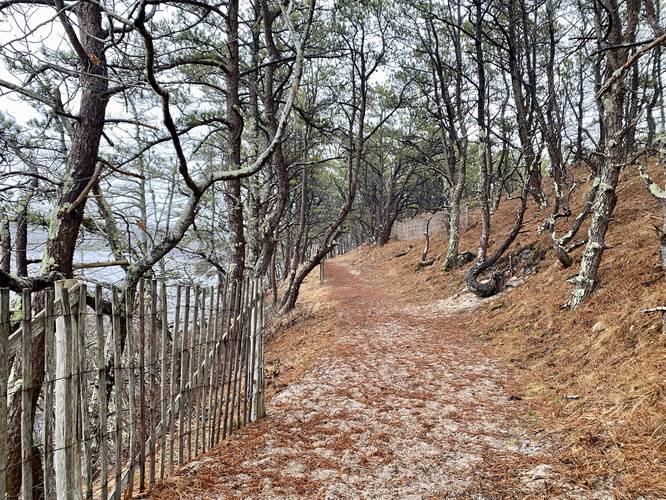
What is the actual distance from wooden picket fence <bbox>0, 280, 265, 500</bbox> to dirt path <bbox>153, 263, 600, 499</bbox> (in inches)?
13.4

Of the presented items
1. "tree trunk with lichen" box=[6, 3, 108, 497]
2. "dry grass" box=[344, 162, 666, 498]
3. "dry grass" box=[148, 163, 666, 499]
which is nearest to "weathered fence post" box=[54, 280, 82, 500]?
"dry grass" box=[148, 163, 666, 499]

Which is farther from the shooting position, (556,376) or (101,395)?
(556,376)

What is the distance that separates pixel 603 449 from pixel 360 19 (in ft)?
35.8

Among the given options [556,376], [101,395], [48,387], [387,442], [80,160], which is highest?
[80,160]

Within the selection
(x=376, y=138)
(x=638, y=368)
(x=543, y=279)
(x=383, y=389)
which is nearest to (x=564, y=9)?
(x=543, y=279)

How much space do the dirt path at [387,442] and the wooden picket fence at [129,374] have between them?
34 cm

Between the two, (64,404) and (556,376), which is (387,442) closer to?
(556,376)

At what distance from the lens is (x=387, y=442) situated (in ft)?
11.2

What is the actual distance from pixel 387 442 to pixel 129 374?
223cm

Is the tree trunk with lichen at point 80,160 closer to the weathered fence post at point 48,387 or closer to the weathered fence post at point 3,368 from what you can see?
the weathered fence post at point 48,387

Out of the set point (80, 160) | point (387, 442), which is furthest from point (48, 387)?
point (80, 160)

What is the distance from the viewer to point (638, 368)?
353 cm

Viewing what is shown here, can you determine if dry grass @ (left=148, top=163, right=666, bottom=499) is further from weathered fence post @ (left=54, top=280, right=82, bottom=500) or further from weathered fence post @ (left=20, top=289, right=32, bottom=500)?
weathered fence post @ (left=20, top=289, right=32, bottom=500)

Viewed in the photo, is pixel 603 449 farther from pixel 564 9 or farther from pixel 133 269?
pixel 564 9
